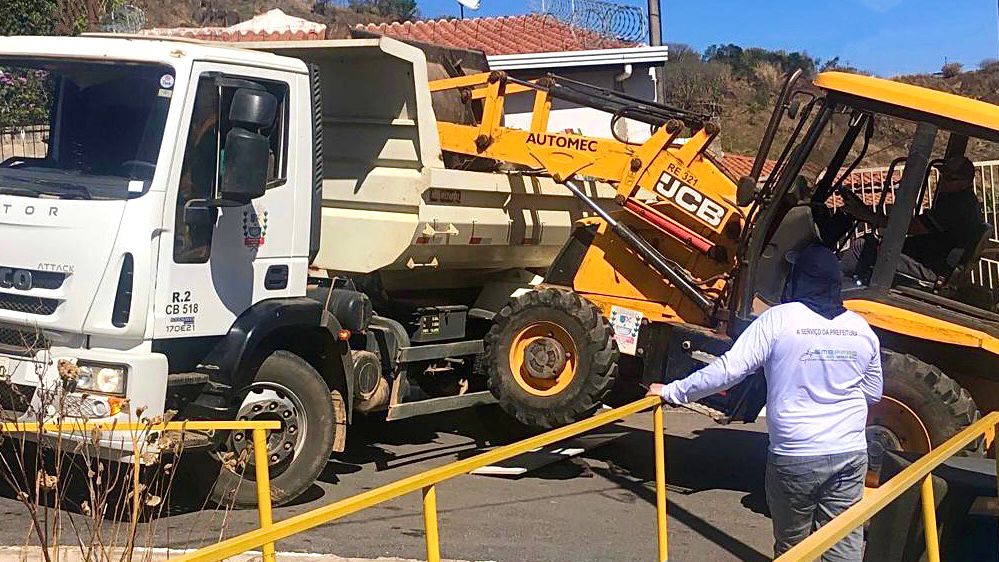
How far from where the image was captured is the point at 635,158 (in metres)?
7.54

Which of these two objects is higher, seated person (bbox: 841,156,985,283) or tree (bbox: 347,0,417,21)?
tree (bbox: 347,0,417,21)

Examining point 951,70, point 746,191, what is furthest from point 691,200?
point 951,70

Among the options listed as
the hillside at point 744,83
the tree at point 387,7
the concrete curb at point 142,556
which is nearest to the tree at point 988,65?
the hillside at point 744,83

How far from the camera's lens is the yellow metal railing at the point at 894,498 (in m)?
2.88

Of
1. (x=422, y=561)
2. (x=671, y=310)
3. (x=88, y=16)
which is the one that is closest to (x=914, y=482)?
(x=422, y=561)

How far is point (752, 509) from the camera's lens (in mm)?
7203

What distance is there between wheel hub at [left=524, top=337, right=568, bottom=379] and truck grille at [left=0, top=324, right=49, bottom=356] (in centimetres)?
327

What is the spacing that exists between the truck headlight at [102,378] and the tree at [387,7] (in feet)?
144

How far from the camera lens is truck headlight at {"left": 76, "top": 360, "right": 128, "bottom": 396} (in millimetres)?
5496

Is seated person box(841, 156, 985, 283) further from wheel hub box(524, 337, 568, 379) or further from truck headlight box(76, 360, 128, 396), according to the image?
truck headlight box(76, 360, 128, 396)

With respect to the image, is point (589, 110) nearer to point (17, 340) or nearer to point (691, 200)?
point (691, 200)

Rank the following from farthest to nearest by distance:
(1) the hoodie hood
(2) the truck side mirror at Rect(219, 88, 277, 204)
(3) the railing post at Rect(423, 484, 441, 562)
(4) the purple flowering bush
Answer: (4) the purple flowering bush, (2) the truck side mirror at Rect(219, 88, 277, 204), (1) the hoodie hood, (3) the railing post at Rect(423, 484, 441, 562)

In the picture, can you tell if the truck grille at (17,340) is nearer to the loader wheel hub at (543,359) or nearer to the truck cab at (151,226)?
the truck cab at (151,226)

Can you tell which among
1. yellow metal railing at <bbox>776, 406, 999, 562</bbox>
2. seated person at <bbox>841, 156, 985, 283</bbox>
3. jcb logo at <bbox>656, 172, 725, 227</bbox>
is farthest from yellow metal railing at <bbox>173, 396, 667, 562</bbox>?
jcb logo at <bbox>656, 172, 725, 227</bbox>
